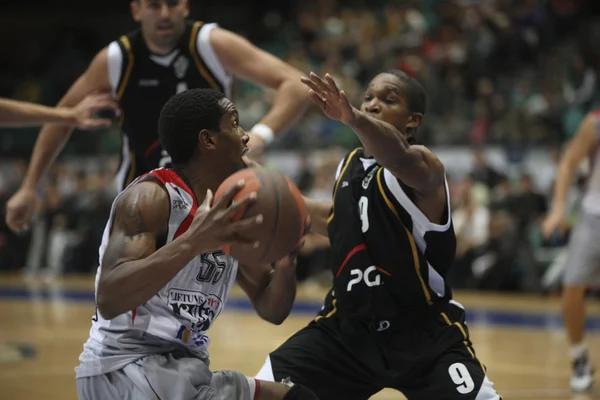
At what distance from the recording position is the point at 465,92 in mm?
13727

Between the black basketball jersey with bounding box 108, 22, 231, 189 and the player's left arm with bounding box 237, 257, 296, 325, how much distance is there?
1671 millimetres

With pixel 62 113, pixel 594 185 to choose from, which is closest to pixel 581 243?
pixel 594 185

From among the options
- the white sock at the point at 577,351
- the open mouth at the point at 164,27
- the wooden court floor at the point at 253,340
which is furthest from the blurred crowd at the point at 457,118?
the open mouth at the point at 164,27

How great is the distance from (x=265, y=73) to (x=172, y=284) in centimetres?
230

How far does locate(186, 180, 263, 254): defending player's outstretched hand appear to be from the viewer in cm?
275

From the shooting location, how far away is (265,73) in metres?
5.25

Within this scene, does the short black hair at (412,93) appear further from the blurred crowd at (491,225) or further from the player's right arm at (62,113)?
the blurred crowd at (491,225)

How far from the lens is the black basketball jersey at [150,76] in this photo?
5102mm

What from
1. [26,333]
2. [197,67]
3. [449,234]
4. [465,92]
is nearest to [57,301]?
[26,333]

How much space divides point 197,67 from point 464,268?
25.1ft

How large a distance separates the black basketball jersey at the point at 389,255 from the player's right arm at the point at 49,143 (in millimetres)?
1917

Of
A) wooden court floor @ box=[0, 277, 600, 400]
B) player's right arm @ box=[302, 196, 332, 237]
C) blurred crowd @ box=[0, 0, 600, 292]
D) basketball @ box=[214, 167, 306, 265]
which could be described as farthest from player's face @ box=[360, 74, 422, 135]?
blurred crowd @ box=[0, 0, 600, 292]

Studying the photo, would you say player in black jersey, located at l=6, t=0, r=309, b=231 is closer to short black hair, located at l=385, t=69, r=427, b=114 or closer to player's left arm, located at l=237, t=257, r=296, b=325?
short black hair, located at l=385, t=69, r=427, b=114

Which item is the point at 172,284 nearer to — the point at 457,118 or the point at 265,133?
the point at 265,133
